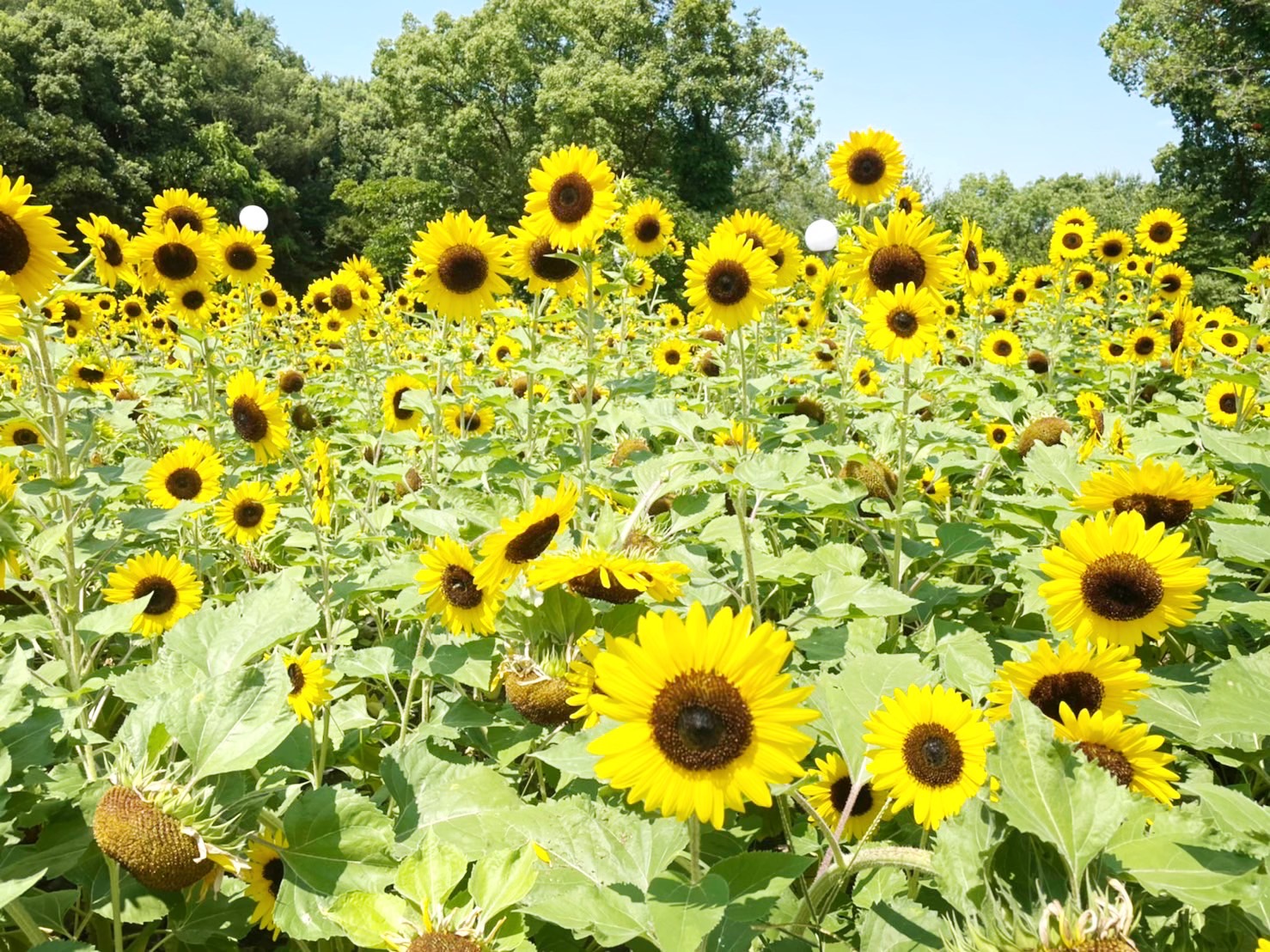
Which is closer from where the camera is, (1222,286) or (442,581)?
(442,581)

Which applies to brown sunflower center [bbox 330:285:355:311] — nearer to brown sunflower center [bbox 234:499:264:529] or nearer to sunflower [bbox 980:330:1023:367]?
brown sunflower center [bbox 234:499:264:529]

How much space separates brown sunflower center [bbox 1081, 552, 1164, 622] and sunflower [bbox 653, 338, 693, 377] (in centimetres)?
496

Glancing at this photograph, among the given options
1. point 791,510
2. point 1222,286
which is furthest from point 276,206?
point 791,510

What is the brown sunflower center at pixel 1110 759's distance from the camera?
131cm

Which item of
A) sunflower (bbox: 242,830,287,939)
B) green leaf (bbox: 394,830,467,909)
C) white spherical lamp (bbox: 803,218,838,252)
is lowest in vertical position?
sunflower (bbox: 242,830,287,939)

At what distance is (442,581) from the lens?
1.87 metres

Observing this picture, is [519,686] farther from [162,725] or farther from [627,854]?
[162,725]

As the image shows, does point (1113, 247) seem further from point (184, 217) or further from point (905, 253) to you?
point (184, 217)

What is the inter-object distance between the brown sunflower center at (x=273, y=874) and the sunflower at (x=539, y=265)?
A: 263 cm

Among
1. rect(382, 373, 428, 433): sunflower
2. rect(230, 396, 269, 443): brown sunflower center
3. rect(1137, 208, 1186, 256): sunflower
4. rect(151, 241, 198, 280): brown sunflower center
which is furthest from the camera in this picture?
rect(1137, 208, 1186, 256): sunflower

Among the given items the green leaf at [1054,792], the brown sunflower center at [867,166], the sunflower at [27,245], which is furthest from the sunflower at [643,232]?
the green leaf at [1054,792]

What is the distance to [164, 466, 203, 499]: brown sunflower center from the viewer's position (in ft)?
11.5

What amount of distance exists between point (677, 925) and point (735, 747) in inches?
9.1

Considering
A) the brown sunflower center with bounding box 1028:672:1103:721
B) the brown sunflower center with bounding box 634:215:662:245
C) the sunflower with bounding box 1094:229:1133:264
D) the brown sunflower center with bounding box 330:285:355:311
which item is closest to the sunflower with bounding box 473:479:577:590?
the brown sunflower center with bounding box 1028:672:1103:721
